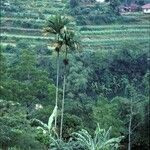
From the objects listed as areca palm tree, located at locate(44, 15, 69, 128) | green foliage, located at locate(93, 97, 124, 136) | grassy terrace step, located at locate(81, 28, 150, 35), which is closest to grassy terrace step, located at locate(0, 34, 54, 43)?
grassy terrace step, located at locate(81, 28, 150, 35)

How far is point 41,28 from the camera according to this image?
69500mm

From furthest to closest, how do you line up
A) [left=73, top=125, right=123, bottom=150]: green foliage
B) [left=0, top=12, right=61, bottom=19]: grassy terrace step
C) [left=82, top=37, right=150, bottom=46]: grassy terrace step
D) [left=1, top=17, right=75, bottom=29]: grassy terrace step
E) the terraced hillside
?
1. [left=0, top=12, right=61, bottom=19]: grassy terrace step
2. [left=1, top=17, right=75, bottom=29]: grassy terrace step
3. [left=82, top=37, right=150, bottom=46]: grassy terrace step
4. the terraced hillside
5. [left=73, top=125, right=123, bottom=150]: green foliage

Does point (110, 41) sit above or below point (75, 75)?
above

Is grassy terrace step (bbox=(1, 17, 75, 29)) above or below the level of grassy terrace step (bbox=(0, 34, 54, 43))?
above

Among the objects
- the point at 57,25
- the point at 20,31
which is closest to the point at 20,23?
the point at 20,31

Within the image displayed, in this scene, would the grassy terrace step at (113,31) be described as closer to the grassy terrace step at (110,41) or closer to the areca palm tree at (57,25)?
the grassy terrace step at (110,41)

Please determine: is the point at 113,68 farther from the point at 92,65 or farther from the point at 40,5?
the point at 40,5

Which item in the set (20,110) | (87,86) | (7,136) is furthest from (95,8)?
(7,136)

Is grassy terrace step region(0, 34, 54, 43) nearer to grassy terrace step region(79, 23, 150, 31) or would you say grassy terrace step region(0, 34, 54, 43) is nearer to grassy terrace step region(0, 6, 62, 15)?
grassy terrace step region(79, 23, 150, 31)

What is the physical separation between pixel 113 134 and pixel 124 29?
4723 centimetres

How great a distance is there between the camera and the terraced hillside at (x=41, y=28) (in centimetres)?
6976

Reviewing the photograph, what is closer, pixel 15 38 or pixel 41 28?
pixel 15 38

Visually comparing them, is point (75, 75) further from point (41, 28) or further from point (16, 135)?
point (16, 135)

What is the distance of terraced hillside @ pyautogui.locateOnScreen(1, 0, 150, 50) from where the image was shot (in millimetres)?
69756
